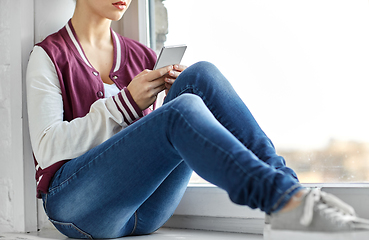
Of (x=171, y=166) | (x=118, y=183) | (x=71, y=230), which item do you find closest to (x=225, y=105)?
(x=171, y=166)

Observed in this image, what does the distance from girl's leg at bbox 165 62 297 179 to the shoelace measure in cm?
14

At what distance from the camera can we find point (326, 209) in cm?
62

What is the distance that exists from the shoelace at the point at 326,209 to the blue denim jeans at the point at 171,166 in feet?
0.10

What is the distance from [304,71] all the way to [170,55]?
0.39 meters

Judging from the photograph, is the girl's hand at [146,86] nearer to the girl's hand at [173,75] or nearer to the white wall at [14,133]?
→ the girl's hand at [173,75]

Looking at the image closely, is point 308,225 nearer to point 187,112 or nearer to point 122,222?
point 187,112

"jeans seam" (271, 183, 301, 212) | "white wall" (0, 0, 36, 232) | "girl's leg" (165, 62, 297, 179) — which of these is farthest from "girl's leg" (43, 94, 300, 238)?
"white wall" (0, 0, 36, 232)

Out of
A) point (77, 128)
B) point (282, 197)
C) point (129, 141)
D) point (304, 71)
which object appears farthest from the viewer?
point (304, 71)

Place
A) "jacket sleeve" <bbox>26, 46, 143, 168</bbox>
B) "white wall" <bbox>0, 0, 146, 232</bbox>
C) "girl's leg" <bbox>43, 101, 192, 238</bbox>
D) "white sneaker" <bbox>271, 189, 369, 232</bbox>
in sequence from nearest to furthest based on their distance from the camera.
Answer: "white sneaker" <bbox>271, 189, 369, 232</bbox>
"girl's leg" <bbox>43, 101, 192, 238</bbox>
"jacket sleeve" <bbox>26, 46, 143, 168</bbox>
"white wall" <bbox>0, 0, 146, 232</bbox>

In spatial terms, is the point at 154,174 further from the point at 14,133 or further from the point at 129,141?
the point at 14,133

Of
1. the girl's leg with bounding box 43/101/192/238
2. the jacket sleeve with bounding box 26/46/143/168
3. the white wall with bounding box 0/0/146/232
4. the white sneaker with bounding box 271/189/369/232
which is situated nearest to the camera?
the white sneaker with bounding box 271/189/369/232

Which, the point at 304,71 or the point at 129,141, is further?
the point at 304,71

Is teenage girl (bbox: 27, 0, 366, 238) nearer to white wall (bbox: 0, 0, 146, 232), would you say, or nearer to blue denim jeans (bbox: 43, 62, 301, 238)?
blue denim jeans (bbox: 43, 62, 301, 238)

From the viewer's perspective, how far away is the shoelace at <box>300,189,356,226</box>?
24.0 inches
